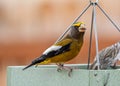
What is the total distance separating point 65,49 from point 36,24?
3.62 meters

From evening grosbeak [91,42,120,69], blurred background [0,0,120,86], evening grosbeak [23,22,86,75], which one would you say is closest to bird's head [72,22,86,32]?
evening grosbeak [23,22,86,75]

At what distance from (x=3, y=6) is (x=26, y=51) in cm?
92

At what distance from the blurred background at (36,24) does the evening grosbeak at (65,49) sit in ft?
9.07

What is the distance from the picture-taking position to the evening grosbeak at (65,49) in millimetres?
3248

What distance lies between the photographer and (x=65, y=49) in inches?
131

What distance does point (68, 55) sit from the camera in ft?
10.9

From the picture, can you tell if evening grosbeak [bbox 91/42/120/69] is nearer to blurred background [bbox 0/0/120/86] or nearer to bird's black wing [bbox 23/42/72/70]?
bird's black wing [bbox 23/42/72/70]

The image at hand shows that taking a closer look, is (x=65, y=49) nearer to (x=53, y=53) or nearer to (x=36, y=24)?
(x=53, y=53)

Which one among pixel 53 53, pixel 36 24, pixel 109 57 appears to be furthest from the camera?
pixel 36 24

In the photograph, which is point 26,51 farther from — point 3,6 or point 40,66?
point 40,66

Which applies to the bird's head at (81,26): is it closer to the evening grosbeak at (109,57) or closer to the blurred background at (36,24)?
the evening grosbeak at (109,57)

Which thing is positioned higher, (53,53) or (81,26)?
(81,26)

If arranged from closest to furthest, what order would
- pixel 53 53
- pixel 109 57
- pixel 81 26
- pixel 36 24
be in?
1. pixel 53 53
2. pixel 81 26
3. pixel 109 57
4. pixel 36 24

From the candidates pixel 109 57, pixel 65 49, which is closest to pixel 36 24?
pixel 109 57
